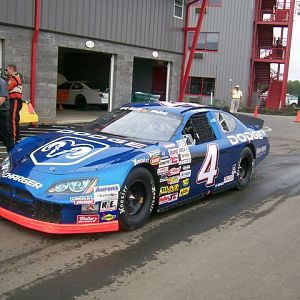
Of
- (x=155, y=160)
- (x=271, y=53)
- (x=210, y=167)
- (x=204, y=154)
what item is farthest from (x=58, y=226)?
(x=271, y=53)

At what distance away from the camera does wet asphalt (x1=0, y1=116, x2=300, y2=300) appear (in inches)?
154

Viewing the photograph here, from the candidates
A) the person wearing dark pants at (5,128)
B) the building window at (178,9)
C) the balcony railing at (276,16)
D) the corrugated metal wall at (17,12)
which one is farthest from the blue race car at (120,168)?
the balcony railing at (276,16)

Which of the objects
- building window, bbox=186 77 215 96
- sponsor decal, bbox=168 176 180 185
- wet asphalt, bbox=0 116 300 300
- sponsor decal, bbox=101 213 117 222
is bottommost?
wet asphalt, bbox=0 116 300 300

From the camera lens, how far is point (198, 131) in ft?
21.8

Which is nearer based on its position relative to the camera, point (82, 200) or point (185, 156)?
point (82, 200)

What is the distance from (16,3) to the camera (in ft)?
43.8

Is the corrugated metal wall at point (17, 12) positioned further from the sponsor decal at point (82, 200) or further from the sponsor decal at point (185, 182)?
the sponsor decal at point (82, 200)

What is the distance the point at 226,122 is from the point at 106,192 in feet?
10.4

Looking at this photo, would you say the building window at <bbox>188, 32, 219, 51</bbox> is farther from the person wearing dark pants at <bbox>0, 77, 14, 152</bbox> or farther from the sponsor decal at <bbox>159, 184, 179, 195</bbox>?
the sponsor decal at <bbox>159, 184, 179, 195</bbox>

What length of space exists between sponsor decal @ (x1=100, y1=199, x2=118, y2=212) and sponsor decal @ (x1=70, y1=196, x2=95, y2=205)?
0.13 m

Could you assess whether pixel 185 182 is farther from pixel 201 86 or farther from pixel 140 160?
pixel 201 86

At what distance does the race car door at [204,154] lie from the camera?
629cm

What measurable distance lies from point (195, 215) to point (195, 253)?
141cm

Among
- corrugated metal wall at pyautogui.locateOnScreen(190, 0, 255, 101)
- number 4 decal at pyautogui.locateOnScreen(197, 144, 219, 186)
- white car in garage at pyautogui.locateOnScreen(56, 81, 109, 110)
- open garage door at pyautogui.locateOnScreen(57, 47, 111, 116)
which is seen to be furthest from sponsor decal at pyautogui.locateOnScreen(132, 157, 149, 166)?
corrugated metal wall at pyautogui.locateOnScreen(190, 0, 255, 101)
